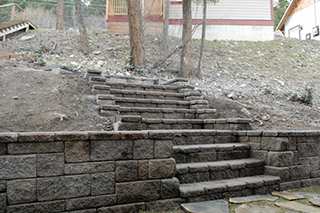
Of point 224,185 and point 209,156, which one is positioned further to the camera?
point 209,156

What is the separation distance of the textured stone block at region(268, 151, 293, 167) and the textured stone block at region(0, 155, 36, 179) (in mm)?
3613

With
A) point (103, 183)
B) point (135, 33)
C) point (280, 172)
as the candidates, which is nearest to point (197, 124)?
point (280, 172)

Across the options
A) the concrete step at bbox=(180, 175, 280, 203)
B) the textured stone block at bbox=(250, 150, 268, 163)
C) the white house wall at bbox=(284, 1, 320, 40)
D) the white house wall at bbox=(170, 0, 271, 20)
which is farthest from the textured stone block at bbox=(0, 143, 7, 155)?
the white house wall at bbox=(284, 1, 320, 40)

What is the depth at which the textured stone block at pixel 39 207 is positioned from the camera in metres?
2.66

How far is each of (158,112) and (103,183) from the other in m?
3.10

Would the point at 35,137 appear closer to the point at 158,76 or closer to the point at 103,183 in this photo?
the point at 103,183

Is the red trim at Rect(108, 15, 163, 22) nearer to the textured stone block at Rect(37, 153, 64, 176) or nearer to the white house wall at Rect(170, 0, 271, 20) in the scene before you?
the white house wall at Rect(170, 0, 271, 20)

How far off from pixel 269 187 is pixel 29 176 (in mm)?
3452

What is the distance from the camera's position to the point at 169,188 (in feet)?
10.9

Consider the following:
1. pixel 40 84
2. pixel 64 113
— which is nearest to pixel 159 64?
pixel 40 84

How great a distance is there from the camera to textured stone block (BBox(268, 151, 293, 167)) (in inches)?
169

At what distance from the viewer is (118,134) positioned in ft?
10.2

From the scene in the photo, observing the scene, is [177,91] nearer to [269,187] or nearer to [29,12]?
[269,187]

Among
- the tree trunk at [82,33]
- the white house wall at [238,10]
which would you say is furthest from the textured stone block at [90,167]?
the white house wall at [238,10]
